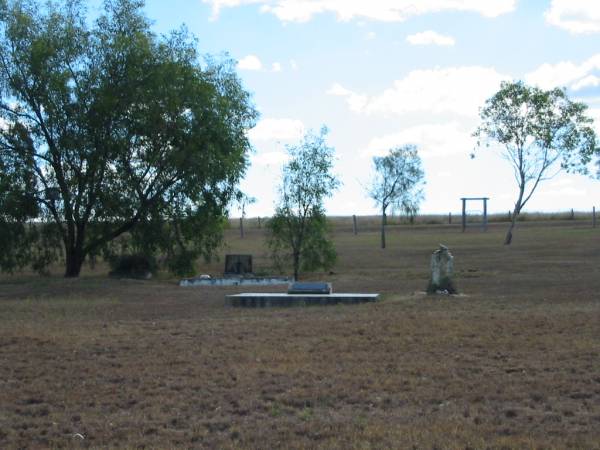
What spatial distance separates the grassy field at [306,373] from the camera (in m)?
7.58

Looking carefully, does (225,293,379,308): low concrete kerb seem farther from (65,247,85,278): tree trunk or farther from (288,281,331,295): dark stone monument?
(65,247,85,278): tree trunk

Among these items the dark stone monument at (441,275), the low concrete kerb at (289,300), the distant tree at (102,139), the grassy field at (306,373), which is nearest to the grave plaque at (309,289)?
the low concrete kerb at (289,300)

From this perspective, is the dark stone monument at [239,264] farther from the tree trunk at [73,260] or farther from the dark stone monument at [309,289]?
the dark stone monument at [309,289]

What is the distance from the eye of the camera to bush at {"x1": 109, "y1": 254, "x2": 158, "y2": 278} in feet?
95.7

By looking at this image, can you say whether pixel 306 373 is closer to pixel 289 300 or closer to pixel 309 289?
pixel 289 300

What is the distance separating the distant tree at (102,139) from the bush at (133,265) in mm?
993

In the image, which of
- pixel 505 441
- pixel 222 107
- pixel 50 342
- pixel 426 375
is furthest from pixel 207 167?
pixel 505 441

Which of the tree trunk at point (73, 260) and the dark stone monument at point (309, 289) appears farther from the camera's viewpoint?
the tree trunk at point (73, 260)

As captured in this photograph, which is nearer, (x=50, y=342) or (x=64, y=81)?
(x=50, y=342)

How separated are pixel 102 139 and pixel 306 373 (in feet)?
→ 59.5

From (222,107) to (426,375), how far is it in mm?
19612

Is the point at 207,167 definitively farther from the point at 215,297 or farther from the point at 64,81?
the point at 215,297

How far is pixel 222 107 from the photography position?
28203mm

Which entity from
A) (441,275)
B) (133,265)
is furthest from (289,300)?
(133,265)
